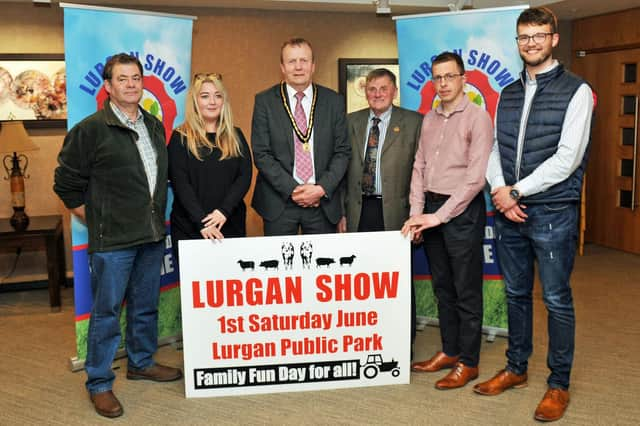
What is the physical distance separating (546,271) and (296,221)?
4.12ft

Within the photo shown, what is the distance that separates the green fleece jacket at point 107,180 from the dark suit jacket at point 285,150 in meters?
0.62

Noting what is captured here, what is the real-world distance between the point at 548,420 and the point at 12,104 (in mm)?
4802

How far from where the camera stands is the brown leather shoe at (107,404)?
3.03 metres

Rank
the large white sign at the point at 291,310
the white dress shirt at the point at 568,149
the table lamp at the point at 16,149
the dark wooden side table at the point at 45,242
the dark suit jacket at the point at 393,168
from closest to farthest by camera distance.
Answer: the white dress shirt at the point at 568,149 < the large white sign at the point at 291,310 < the dark suit jacket at the point at 393,168 < the dark wooden side table at the point at 45,242 < the table lamp at the point at 16,149

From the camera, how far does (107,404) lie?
3049 millimetres

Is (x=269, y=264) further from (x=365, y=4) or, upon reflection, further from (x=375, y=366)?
(x=365, y=4)

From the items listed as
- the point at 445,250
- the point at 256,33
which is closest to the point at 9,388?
the point at 445,250

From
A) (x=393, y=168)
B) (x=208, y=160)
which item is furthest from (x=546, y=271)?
(x=208, y=160)

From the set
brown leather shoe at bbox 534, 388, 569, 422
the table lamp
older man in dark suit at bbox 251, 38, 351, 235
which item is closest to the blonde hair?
older man in dark suit at bbox 251, 38, 351, 235

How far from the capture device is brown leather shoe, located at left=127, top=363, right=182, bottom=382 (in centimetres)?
345

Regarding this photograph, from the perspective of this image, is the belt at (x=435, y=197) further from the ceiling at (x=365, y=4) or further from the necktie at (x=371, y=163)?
the ceiling at (x=365, y=4)

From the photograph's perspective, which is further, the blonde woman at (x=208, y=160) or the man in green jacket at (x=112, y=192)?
the blonde woman at (x=208, y=160)

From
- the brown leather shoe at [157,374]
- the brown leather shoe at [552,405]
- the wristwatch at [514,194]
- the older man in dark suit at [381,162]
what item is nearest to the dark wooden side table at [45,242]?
the brown leather shoe at [157,374]

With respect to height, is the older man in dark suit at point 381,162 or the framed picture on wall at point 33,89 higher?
the framed picture on wall at point 33,89
